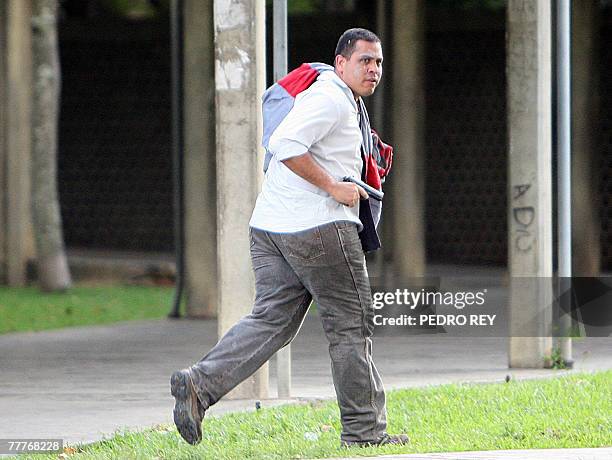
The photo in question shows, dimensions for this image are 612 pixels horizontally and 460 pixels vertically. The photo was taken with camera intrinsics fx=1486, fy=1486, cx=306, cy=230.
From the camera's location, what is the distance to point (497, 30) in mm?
19297

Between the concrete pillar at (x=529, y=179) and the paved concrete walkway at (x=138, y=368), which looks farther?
the concrete pillar at (x=529, y=179)

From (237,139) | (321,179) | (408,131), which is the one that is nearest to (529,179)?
(237,139)

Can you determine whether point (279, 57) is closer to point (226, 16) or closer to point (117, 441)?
point (226, 16)

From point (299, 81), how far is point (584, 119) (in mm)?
10363

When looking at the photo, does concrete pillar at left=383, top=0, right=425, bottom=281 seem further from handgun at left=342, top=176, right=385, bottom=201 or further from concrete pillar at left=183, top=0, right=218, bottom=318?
handgun at left=342, top=176, right=385, bottom=201

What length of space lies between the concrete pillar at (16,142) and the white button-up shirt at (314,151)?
1163cm

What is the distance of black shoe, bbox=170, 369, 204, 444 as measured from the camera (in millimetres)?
6289

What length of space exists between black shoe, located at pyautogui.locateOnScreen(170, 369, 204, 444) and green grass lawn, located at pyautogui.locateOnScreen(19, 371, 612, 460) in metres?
0.18

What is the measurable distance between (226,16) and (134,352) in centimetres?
370

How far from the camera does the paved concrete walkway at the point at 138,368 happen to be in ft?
26.3

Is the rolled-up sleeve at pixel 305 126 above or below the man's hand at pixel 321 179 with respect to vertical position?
above

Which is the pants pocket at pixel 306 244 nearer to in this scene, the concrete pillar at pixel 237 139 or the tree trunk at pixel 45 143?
the concrete pillar at pixel 237 139

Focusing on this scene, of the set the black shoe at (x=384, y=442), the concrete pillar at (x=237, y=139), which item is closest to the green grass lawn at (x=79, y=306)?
the concrete pillar at (x=237, y=139)

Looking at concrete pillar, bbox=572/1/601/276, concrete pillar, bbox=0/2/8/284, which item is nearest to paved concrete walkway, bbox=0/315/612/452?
concrete pillar, bbox=572/1/601/276
